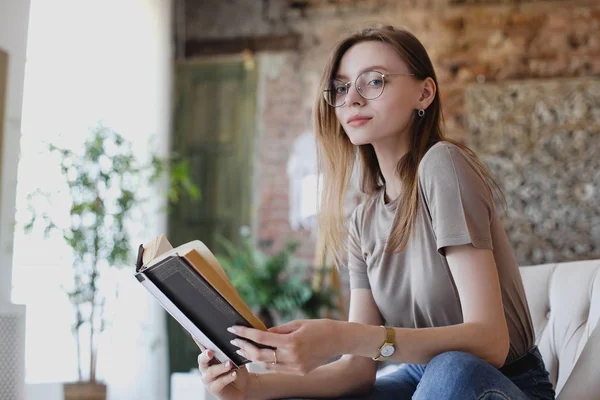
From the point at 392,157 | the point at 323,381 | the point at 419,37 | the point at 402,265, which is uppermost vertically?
the point at 419,37

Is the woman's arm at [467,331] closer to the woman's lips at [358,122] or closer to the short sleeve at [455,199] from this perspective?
the short sleeve at [455,199]

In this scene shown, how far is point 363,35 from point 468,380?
2.72ft

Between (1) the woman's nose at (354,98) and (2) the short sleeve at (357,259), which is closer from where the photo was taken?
(1) the woman's nose at (354,98)

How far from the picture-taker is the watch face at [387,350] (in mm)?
1186

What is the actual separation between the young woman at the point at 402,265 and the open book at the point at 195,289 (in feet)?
0.13

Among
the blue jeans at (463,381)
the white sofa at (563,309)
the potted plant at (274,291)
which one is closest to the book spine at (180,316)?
the blue jeans at (463,381)

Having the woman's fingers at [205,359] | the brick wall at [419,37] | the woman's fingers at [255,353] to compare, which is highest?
the brick wall at [419,37]

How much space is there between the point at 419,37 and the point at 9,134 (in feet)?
10.3

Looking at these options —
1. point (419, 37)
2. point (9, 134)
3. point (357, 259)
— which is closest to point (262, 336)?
point (357, 259)

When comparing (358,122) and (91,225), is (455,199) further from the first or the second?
(91,225)

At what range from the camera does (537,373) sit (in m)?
1.41

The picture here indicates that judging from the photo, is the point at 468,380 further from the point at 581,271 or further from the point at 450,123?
the point at 450,123

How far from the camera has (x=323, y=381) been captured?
146cm

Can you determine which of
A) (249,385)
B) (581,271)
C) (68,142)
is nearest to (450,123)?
(68,142)
